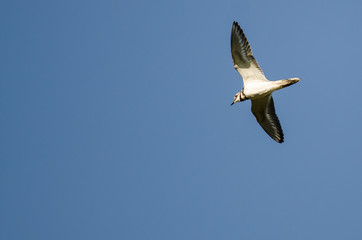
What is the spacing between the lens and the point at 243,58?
18156 mm

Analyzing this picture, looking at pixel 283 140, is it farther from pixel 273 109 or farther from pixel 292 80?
pixel 292 80

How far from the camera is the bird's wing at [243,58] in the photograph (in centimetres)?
1791

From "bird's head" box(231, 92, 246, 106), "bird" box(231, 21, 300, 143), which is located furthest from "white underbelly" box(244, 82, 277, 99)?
"bird's head" box(231, 92, 246, 106)

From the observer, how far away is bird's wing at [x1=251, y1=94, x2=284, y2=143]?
19.8 m

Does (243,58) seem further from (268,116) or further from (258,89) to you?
(268,116)

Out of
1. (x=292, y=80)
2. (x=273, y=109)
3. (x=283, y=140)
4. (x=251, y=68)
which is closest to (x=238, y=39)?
(x=251, y=68)

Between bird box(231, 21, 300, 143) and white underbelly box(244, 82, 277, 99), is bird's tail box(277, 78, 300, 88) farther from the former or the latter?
white underbelly box(244, 82, 277, 99)

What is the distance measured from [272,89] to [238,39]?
217cm

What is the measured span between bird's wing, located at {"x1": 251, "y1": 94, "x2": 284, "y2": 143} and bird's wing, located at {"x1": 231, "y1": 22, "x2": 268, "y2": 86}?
1407 mm

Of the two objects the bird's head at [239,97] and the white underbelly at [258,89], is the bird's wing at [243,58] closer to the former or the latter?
the white underbelly at [258,89]

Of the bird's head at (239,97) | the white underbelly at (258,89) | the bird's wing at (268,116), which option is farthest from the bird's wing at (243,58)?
the bird's wing at (268,116)

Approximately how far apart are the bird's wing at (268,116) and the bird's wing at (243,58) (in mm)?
1407

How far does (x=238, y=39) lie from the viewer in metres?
17.9

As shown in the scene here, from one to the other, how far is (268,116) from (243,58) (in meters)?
3.20
